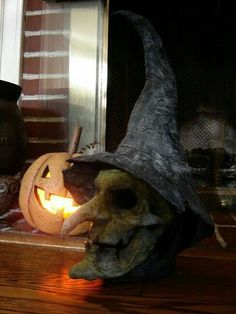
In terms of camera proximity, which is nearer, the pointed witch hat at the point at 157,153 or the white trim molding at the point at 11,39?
the pointed witch hat at the point at 157,153

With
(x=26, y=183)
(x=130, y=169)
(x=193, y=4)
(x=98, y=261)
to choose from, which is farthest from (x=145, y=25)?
(x=193, y=4)

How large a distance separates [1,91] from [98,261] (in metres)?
0.82

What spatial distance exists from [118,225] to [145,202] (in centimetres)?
6

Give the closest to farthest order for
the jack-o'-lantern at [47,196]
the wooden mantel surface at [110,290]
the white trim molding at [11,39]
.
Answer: the wooden mantel surface at [110,290] < the jack-o'-lantern at [47,196] < the white trim molding at [11,39]

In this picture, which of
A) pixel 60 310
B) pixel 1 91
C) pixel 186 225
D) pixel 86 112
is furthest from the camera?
pixel 86 112

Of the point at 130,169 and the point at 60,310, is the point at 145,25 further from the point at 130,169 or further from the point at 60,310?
the point at 60,310

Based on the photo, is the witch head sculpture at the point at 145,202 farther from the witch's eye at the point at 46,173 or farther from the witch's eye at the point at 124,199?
the witch's eye at the point at 46,173

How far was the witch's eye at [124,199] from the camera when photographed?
67 cm

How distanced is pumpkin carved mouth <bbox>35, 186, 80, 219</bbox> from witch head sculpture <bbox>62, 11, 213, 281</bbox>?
0.36m

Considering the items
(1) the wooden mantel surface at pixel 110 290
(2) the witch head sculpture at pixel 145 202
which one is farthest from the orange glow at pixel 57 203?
(2) the witch head sculpture at pixel 145 202

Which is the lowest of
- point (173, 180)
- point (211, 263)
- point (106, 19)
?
point (211, 263)

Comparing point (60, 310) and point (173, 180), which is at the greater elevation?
point (173, 180)

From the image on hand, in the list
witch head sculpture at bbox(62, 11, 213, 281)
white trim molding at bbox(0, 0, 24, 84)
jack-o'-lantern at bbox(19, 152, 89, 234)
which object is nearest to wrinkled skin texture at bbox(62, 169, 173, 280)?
witch head sculpture at bbox(62, 11, 213, 281)

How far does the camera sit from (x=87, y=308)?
1.93 ft
